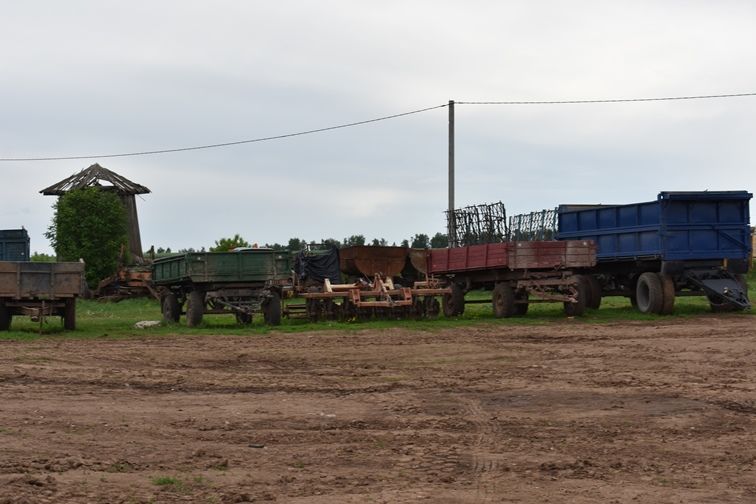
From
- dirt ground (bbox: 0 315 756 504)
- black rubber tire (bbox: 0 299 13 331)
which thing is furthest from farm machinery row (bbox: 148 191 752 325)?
dirt ground (bbox: 0 315 756 504)

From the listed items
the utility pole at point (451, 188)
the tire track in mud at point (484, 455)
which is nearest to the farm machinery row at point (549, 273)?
the utility pole at point (451, 188)

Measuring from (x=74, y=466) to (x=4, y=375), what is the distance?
6.40 meters

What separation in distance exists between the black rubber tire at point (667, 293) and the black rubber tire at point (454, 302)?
17.1ft

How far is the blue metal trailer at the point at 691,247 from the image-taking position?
2422 cm

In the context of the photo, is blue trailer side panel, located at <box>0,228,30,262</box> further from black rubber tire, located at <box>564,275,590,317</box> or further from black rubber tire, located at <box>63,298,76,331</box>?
black rubber tire, located at <box>564,275,590,317</box>

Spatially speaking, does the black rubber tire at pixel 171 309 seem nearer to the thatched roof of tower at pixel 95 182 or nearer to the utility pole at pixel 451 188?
the utility pole at pixel 451 188

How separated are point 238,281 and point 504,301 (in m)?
6.57

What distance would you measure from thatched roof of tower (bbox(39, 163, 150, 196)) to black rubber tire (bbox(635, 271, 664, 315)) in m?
30.0

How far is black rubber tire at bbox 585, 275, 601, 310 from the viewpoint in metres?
26.9

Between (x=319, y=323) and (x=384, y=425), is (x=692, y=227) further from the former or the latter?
(x=384, y=425)

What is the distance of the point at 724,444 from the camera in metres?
9.01

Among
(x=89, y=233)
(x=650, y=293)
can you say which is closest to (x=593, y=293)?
(x=650, y=293)

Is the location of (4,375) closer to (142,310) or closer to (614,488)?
(614,488)

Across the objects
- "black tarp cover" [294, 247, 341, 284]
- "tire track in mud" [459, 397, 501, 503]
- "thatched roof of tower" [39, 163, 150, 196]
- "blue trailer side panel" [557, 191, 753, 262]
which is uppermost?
"thatched roof of tower" [39, 163, 150, 196]
